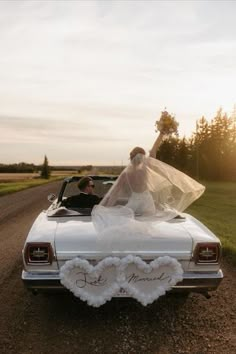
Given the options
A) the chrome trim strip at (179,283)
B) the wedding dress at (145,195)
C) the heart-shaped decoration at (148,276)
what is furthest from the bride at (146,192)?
the chrome trim strip at (179,283)

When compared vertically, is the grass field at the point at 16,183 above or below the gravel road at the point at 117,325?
below

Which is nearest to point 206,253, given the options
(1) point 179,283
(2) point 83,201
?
(1) point 179,283

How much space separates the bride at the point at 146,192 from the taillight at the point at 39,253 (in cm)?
78

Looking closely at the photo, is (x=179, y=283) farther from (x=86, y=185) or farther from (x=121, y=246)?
(x=86, y=185)

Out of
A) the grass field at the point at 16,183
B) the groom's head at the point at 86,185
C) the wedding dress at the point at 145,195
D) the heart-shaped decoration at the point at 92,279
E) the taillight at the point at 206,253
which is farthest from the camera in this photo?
A: the grass field at the point at 16,183

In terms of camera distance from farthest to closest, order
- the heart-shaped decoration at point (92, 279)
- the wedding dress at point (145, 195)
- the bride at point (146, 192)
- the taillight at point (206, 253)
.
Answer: the bride at point (146, 192), the wedding dress at point (145, 195), the taillight at point (206, 253), the heart-shaped decoration at point (92, 279)

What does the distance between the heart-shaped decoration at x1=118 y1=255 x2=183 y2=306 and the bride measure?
77cm

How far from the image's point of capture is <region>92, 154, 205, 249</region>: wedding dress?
490cm

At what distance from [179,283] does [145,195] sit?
1352mm

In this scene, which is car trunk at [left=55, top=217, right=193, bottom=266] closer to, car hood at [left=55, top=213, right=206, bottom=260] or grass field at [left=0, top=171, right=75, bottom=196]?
car hood at [left=55, top=213, right=206, bottom=260]

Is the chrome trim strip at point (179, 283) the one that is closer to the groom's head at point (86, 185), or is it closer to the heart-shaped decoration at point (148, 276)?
the heart-shaped decoration at point (148, 276)

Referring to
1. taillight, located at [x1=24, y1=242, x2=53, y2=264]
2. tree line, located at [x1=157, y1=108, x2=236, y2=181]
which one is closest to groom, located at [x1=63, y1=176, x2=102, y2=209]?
taillight, located at [x1=24, y1=242, x2=53, y2=264]

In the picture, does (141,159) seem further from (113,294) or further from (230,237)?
(230,237)

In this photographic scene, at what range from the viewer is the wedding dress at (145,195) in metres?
4.90
